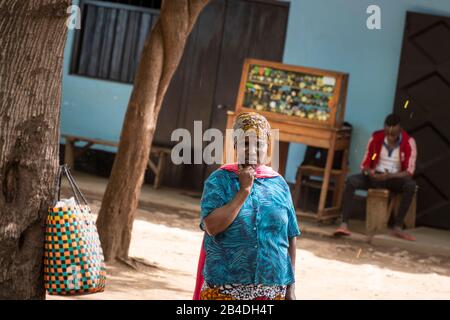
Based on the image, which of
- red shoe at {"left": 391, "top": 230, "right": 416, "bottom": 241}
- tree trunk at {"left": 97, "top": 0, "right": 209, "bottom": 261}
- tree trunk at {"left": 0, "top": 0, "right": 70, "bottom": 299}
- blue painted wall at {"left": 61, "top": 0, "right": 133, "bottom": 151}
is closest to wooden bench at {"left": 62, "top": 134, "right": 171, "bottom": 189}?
blue painted wall at {"left": 61, "top": 0, "right": 133, "bottom": 151}

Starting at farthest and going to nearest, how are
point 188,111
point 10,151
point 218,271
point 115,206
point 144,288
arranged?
point 188,111
point 115,206
point 144,288
point 10,151
point 218,271

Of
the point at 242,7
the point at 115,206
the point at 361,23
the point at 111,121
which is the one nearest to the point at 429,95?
the point at 361,23

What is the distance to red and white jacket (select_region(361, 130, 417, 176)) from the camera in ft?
40.7

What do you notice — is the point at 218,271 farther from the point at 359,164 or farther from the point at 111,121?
the point at 111,121

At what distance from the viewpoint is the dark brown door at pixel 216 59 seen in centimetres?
1391

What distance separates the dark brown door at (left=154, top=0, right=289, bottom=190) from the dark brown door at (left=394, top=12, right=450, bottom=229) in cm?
178

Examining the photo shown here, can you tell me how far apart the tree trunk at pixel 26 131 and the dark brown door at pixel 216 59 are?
9176 mm

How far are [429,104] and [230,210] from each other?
9.17 meters

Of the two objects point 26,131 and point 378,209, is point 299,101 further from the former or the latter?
point 26,131

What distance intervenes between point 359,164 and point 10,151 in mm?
9195

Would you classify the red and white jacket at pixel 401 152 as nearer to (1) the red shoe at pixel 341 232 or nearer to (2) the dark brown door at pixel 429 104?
(2) the dark brown door at pixel 429 104

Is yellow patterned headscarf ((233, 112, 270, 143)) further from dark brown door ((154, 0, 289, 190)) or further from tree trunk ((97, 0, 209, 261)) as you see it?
dark brown door ((154, 0, 289, 190))

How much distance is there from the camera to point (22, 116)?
4.79 m

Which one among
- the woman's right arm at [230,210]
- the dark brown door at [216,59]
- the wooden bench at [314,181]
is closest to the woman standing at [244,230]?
the woman's right arm at [230,210]
